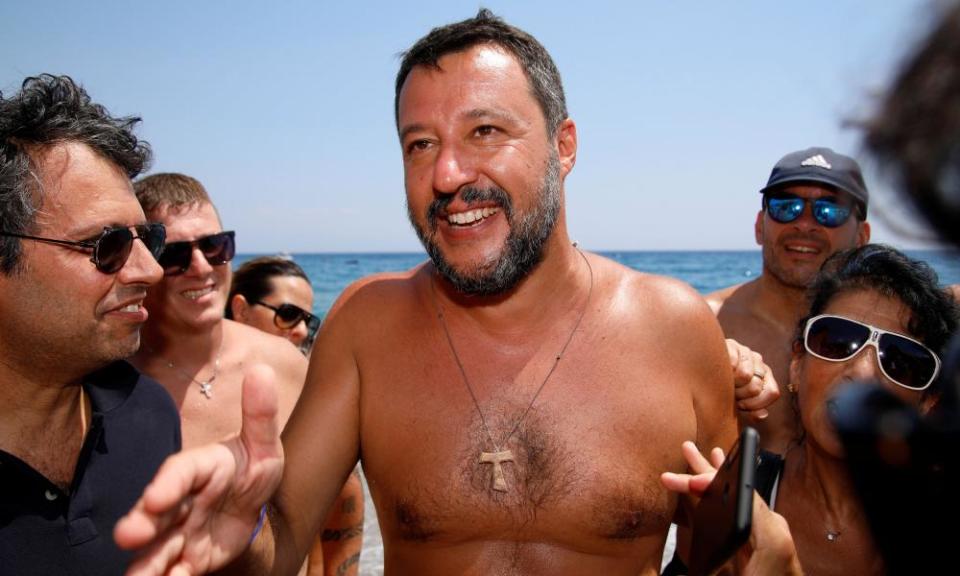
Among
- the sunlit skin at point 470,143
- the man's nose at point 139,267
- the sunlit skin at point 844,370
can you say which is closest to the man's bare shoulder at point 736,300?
the sunlit skin at point 844,370

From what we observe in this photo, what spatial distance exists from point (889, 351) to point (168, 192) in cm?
340

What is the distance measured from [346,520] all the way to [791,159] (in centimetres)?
332

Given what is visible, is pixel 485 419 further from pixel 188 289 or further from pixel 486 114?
pixel 188 289

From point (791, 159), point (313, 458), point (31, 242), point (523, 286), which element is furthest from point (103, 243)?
point (791, 159)

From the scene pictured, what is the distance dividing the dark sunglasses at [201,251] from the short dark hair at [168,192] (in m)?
0.21

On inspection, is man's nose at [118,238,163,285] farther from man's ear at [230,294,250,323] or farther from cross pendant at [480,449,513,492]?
man's ear at [230,294,250,323]

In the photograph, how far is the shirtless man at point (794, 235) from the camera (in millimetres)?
4062

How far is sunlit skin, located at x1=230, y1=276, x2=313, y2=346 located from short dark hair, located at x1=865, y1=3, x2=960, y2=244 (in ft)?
16.4

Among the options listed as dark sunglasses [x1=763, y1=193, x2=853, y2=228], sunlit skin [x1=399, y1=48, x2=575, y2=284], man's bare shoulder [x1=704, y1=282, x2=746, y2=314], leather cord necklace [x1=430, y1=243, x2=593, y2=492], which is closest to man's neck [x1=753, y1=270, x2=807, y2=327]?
man's bare shoulder [x1=704, y1=282, x2=746, y2=314]

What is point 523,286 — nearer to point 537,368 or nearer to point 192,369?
point 537,368

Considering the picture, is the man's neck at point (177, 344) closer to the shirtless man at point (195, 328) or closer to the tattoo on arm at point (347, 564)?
the shirtless man at point (195, 328)

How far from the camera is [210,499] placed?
1.69 metres

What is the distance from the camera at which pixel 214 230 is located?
13.2 feet

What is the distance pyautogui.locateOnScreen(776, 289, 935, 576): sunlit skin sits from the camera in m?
2.53
